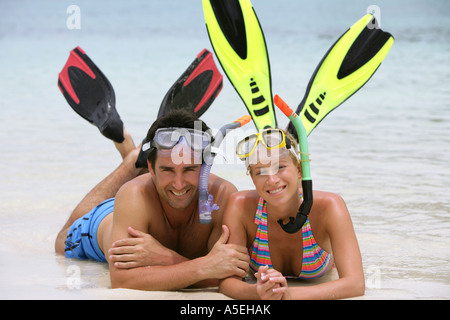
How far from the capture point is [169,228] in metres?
3.58

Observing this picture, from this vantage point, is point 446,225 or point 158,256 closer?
point 158,256

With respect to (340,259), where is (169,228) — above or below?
above

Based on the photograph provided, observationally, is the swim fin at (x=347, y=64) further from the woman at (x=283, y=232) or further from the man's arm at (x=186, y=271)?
the man's arm at (x=186, y=271)

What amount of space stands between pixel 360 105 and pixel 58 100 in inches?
223

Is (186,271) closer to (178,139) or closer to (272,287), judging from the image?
(272,287)

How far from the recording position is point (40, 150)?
777cm

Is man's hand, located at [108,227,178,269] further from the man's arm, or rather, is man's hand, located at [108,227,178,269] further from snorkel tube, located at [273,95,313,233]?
snorkel tube, located at [273,95,313,233]

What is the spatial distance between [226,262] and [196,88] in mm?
2391

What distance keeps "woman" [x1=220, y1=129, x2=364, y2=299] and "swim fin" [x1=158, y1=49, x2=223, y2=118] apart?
1.88m

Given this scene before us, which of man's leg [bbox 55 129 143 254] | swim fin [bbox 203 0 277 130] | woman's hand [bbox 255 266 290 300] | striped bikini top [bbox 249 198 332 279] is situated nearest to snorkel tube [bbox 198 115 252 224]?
striped bikini top [bbox 249 198 332 279]

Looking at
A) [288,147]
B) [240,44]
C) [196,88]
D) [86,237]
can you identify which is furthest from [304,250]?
[196,88]

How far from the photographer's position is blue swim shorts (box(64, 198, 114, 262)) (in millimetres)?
4027
